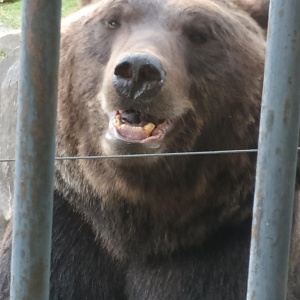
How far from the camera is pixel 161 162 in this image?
3.28m

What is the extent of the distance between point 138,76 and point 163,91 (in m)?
0.20

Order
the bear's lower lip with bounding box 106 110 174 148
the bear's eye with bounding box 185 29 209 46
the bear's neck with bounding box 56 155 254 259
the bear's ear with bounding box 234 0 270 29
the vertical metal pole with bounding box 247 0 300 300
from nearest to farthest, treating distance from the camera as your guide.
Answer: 1. the vertical metal pole with bounding box 247 0 300 300
2. the bear's lower lip with bounding box 106 110 174 148
3. the bear's eye with bounding box 185 29 209 46
4. the bear's neck with bounding box 56 155 254 259
5. the bear's ear with bounding box 234 0 270 29

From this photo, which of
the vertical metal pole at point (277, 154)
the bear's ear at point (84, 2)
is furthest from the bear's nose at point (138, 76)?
the vertical metal pole at point (277, 154)

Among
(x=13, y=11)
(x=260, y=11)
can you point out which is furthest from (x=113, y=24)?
(x=13, y=11)

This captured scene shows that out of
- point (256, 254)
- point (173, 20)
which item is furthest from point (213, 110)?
point (256, 254)

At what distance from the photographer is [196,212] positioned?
3531mm

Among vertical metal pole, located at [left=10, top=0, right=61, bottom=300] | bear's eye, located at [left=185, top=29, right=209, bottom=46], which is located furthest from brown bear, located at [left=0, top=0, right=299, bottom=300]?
vertical metal pole, located at [left=10, top=0, right=61, bottom=300]

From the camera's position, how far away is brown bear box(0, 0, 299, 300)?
10.5 feet

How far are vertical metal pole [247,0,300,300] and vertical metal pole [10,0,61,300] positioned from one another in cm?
48

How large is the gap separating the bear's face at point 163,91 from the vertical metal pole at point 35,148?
1210 mm

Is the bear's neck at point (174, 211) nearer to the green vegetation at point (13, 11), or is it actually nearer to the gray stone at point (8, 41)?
the gray stone at point (8, 41)

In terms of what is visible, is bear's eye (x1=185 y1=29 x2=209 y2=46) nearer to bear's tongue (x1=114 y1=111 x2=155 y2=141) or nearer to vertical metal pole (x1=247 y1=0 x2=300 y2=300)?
bear's tongue (x1=114 y1=111 x2=155 y2=141)

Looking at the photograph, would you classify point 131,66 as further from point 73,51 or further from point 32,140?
point 32,140

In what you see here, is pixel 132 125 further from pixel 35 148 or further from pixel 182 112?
pixel 35 148
